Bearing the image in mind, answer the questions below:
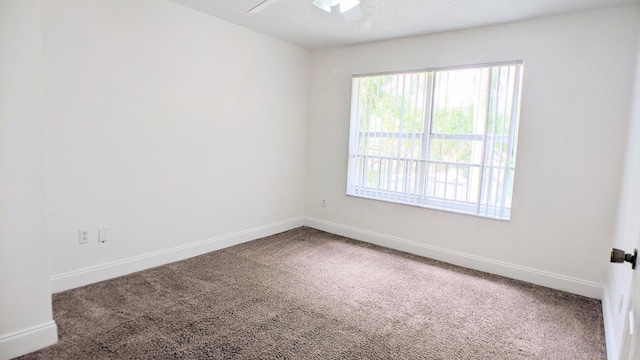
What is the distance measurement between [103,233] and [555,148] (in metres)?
3.97

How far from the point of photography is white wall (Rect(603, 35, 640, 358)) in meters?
1.92

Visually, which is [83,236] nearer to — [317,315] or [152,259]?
[152,259]

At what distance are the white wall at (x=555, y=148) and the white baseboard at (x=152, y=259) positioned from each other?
6.20ft

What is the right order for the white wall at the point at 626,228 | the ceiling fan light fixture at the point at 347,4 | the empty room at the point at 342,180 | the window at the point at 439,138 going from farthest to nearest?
1. the window at the point at 439,138
2. the ceiling fan light fixture at the point at 347,4
3. the empty room at the point at 342,180
4. the white wall at the point at 626,228

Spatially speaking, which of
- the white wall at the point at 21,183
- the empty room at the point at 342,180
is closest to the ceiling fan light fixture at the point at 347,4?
the empty room at the point at 342,180

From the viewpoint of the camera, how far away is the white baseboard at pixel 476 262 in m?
3.05

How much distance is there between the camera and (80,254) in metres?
2.79

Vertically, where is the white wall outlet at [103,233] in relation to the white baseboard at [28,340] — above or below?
above

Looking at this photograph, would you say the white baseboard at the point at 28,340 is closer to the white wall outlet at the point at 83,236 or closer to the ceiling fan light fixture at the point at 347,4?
the white wall outlet at the point at 83,236

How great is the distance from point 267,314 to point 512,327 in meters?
1.74

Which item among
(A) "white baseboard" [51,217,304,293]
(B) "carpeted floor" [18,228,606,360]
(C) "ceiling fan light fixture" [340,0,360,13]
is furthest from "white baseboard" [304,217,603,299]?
(C) "ceiling fan light fixture" [340,0,360,13]

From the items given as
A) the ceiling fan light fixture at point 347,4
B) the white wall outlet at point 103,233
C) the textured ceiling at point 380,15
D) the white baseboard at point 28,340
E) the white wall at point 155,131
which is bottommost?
the white baseboard at point 28,340

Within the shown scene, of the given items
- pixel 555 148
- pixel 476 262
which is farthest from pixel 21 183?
pixel 555 148

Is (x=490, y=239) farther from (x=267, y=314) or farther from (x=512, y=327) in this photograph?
(x=267, y=314)
